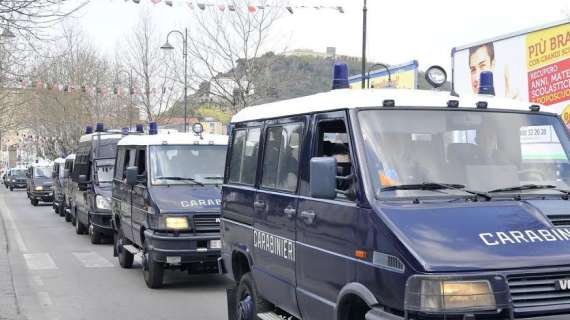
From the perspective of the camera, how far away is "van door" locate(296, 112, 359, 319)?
4645mm

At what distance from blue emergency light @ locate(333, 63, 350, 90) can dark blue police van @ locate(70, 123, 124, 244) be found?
12.1m

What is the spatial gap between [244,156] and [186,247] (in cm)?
343

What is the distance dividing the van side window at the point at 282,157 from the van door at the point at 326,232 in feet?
0.85

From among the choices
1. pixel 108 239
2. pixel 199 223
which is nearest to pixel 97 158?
pixel 108 239

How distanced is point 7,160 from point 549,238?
15262 centimetres

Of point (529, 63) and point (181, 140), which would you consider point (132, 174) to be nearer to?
point (181, 140)

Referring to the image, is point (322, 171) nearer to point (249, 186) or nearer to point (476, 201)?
point (476, 201)

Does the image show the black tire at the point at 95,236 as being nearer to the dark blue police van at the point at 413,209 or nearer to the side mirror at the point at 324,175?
the dark blue police van at the point at 413,209

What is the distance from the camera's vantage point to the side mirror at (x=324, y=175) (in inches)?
178

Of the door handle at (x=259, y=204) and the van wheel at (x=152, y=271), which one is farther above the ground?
the door handle at (x=259, y=204)

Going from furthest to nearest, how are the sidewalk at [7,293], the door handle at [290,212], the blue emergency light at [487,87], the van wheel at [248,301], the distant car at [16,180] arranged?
the distant car at [16,180] → the sidewalk at [7,293] → the van wheel at [248,301] → the blue emergency light at [487,87] → the door handle at [290,212]

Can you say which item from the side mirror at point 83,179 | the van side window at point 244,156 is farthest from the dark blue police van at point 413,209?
the side mirror at point 83,179

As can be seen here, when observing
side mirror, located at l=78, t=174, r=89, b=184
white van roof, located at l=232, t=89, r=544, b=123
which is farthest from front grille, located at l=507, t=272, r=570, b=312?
side mirror, located at l=78, t=174, r=89, b=184

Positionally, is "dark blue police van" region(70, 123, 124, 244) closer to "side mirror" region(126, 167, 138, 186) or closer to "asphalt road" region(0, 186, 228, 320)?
"asphalt road" region(0, 186, 228, 320)
